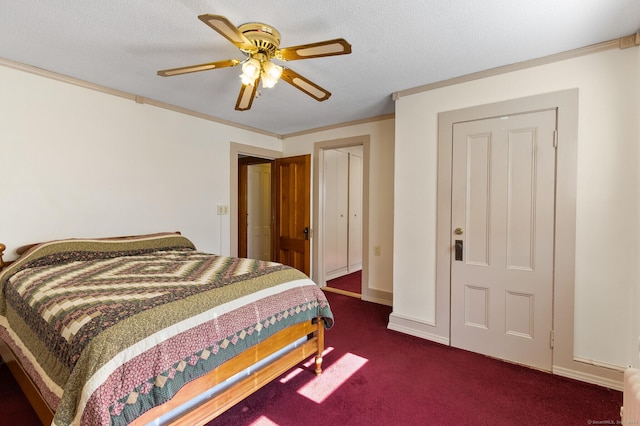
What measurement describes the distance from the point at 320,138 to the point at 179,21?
253cm

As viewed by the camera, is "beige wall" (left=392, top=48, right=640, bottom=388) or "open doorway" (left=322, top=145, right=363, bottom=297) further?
"open doorway" (left=322, top=145, right=363, bottom=297)

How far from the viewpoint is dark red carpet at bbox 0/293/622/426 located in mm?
1672

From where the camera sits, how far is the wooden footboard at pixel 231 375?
1.37 m

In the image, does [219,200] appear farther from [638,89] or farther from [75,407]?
[638,89]

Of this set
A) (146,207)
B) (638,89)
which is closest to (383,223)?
(638,89)

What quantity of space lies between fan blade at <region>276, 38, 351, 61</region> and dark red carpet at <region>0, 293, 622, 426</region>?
2.05 m

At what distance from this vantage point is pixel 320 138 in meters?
4.11

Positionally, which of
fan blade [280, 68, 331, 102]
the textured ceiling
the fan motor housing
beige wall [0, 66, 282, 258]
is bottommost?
beige wall [0, 66, 282, 258]

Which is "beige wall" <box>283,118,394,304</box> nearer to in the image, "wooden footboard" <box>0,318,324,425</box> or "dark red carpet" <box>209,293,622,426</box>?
"dark red carpet" <box>209,293,622,426</box>

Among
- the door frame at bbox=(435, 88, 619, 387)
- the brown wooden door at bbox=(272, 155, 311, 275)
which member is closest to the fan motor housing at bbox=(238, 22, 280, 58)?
the door frame at bbox=(435, 88, 619, 387)

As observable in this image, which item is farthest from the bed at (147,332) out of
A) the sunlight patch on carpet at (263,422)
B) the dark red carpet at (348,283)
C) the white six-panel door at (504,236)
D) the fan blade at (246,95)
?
the dark red carpet at (348,283)

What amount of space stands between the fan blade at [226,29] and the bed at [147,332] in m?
1.32

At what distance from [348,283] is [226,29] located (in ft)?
12.5

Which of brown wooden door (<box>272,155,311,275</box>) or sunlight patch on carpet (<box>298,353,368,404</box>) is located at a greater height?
brown wooden door (<box>272,155,311,275</box>)
